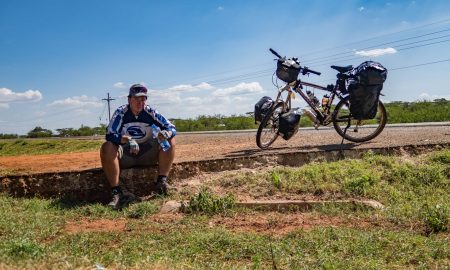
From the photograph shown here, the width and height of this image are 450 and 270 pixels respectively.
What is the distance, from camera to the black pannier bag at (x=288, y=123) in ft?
24.5

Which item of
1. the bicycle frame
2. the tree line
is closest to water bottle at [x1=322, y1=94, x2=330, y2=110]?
the bicycle frame

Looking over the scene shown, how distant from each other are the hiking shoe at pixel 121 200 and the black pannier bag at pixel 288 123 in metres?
2.65

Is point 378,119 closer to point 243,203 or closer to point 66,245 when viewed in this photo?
point 243,203

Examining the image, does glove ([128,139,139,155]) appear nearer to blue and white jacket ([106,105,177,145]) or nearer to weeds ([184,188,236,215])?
blue and white jacket ([106,105,177,145])

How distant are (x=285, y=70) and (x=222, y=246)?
4.20 m

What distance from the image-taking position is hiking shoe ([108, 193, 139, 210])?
5.84m

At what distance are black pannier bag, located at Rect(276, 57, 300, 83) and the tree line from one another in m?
12.0

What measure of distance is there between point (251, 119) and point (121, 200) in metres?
21.8

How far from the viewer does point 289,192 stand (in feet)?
19.7

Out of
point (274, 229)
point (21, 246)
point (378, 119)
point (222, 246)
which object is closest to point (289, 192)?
point (274, 229)

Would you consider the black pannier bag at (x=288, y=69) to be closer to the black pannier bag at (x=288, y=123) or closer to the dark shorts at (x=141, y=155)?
the black pannier bag at (x=288, y=123)

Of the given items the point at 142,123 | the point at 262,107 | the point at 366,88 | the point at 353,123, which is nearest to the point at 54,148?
the point at 262,107

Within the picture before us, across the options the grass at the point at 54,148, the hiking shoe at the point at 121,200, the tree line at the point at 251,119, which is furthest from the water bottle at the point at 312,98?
the tree line at the point at 251,119

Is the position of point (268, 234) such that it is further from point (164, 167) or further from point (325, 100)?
point (325, 100)
